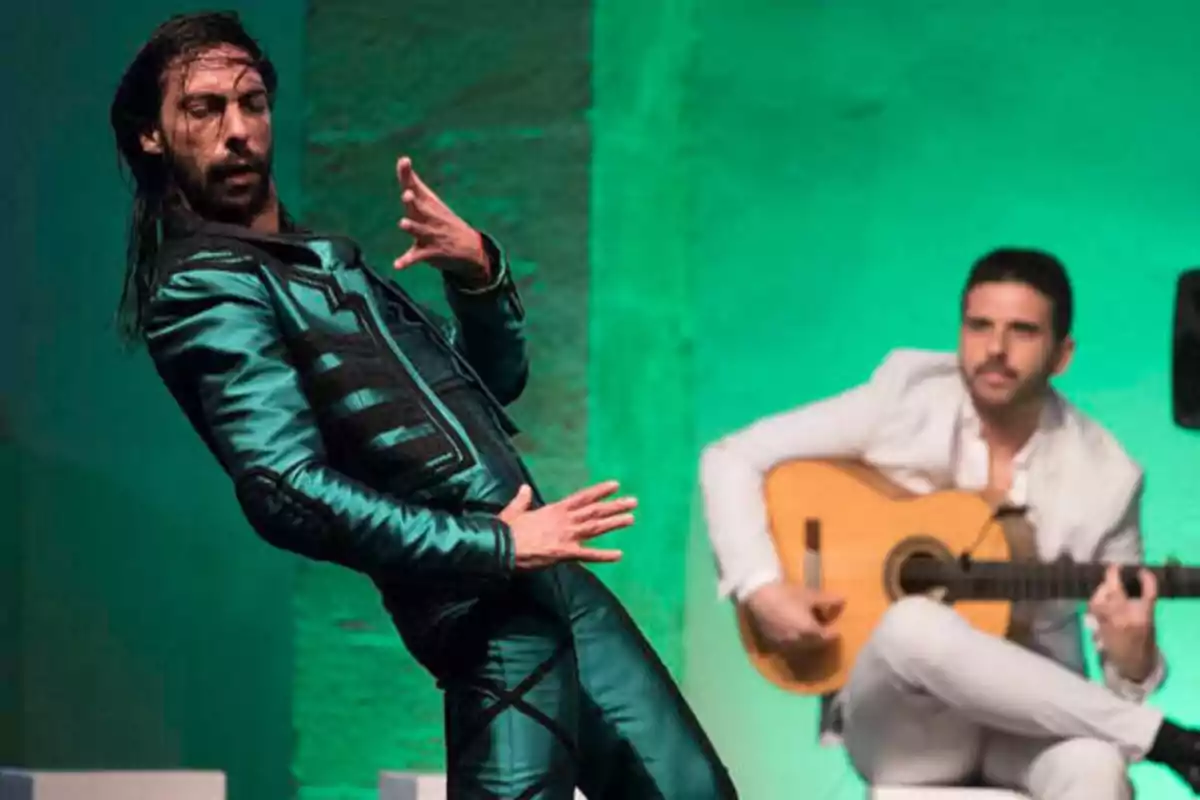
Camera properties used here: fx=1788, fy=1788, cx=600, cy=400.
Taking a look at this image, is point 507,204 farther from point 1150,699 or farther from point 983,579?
point 1150,699

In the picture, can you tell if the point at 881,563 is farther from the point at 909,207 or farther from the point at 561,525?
the point at 561,525

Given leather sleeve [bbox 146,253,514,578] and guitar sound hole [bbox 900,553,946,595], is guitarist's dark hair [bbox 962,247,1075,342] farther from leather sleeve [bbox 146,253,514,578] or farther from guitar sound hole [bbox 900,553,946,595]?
leather sleeve [bbox 146,253,514,578]

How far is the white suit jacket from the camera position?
3682 millimetres

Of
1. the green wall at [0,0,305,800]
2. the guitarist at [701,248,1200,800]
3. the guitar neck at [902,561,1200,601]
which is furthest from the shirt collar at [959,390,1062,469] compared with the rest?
the green wall at [0,0,305,800]

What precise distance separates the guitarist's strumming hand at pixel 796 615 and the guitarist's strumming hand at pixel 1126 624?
1.74 feet

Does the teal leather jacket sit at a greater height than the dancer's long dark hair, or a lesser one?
lesser

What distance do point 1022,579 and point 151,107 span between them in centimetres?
219

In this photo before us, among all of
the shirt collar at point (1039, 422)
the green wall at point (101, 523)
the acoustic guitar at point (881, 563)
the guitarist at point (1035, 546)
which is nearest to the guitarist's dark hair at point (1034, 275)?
the guitarist at point (1035, 546)

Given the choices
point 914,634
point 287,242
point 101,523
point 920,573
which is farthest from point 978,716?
point 287,242

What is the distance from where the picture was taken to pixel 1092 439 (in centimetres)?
Answer: 373

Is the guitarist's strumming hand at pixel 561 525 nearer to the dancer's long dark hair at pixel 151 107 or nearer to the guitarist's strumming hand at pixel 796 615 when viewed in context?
the dancer's long dark hair at pixel 151 107

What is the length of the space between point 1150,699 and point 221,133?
7.89 ft

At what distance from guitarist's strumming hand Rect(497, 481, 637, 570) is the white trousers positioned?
1898 mm

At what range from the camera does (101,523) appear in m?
4.02
